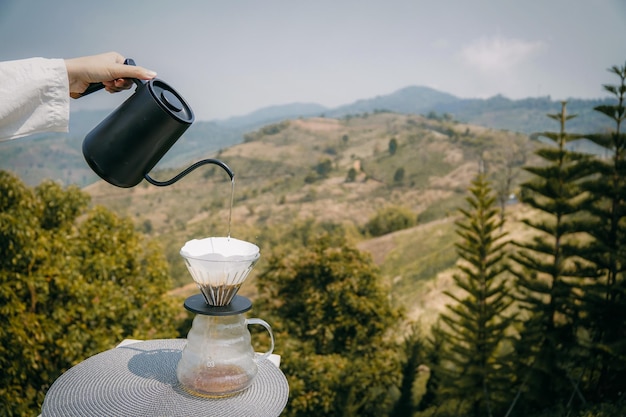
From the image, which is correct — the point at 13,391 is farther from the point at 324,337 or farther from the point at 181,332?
the point at 324,337

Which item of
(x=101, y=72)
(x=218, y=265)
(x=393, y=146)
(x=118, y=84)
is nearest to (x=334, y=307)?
(x=218, y=265)

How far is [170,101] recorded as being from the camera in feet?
5.16

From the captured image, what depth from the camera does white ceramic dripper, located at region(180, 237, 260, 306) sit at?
1631 mm

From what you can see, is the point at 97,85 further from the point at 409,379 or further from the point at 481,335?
the point at 409,379

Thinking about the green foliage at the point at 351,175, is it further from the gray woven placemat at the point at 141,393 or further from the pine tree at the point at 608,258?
the gray woven placemat at the point at 141,393

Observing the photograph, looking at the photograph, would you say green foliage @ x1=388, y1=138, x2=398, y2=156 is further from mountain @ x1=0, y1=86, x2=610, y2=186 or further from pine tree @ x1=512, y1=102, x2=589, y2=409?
pine tree @ x1=512, y1=102, x2=589, y2=409

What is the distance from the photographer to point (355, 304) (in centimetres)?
1270

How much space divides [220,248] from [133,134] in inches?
19.8

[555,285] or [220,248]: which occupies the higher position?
[220,248]

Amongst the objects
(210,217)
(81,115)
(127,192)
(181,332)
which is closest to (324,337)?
(181,332)

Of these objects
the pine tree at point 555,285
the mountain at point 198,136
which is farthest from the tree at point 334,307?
the mountain at point 198,136

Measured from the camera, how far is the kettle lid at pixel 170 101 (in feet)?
5.01

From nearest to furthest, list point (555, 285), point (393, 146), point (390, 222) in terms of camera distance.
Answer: point (555, 285) → point (390, 222) → point (393, 146)

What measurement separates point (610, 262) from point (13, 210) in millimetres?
9366
